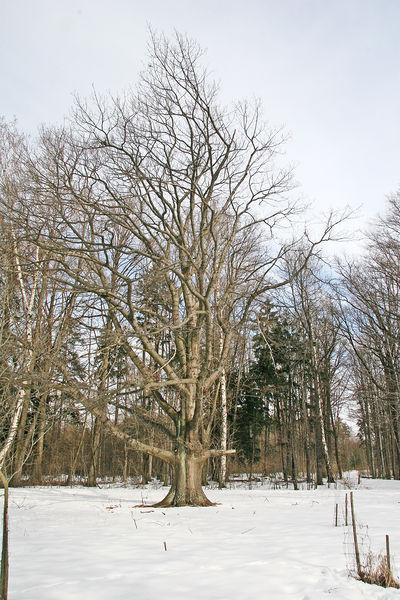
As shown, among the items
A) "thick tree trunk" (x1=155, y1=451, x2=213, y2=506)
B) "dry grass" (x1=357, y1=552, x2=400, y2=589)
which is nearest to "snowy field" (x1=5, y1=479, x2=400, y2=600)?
"dry grass" (x1=357, y1=552, x2=400, y2=589)

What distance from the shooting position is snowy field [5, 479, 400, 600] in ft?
12.9

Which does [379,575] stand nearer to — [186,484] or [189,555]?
[189,555]

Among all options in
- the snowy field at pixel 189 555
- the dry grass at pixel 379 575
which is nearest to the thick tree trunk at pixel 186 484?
the snowy field at pixel 189 555

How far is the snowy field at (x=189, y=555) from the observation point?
392 cm

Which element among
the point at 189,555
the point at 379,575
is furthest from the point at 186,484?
the point at 379,575

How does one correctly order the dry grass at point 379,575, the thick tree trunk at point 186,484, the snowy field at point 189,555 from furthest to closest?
1. the thick tree trunk at point 186,484
2. the dry grass at point 379,575
3. the snowy field at point 189,555

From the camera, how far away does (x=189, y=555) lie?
17.5 ft

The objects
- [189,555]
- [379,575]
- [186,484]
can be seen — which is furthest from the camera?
[186,484]

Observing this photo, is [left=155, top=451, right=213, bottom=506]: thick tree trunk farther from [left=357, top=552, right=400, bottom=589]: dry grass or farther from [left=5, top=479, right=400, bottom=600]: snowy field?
[left=357, top=552, right=400, bottom=589]: dry grass

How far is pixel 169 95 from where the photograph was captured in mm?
11531

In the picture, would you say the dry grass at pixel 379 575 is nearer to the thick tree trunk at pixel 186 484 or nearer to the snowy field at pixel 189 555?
the snowy field at pixel 189 555

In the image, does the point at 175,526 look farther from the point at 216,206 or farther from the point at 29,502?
the point at 216,206

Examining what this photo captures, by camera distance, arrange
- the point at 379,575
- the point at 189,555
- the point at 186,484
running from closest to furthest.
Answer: the point at 379,575
the point at 189,555
the point at 186,484

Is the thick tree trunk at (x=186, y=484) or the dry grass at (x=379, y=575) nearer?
the dry grass at (x=379, y=575)
